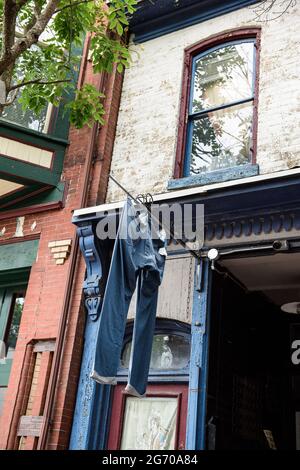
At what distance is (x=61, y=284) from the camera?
7.43m

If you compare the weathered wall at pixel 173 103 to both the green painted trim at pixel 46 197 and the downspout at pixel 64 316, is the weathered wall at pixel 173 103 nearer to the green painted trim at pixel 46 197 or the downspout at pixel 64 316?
the downspout at pixel 64 316

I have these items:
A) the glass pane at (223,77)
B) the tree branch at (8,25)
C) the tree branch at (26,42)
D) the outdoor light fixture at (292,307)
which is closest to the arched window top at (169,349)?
the outdoor light fixture at (292,307)

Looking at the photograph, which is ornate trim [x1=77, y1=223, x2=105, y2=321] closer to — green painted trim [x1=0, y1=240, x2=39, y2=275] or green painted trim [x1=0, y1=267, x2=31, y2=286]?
green painted trim [x1=0, y1=240, x2=39, y2=275]

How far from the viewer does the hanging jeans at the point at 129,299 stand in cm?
536

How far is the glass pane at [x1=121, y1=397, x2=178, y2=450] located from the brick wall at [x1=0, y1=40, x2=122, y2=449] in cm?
74

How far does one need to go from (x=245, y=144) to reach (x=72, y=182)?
256 cm

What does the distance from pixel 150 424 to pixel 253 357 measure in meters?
1.90

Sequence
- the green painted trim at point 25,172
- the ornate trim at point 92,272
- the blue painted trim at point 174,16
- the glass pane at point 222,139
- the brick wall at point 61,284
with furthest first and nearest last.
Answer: the blue painted trim at point 174,16 < the green painted trim at point 25,172 < the glass pane at point 222,139 < the ornate trim at point 92,272 < the brick wall at point 61,284

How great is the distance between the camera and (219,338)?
6.68 meters

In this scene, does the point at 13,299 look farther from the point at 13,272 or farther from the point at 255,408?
the point at 255,408

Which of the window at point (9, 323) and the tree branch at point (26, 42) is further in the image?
the window at point (9, 323)

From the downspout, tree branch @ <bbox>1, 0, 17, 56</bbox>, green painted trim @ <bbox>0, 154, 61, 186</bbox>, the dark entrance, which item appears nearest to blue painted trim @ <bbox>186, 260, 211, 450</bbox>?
the dark entrance

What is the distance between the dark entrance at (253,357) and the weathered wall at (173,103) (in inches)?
56.9
